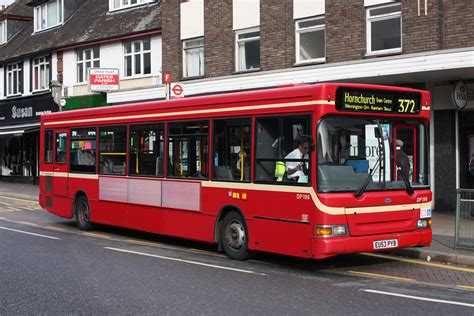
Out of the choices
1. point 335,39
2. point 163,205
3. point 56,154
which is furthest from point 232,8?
point 163,205

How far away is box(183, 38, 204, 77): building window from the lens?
21.8m

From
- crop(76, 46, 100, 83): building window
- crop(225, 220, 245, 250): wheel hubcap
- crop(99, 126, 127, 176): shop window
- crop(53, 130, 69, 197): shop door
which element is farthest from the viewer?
crop(76, 46, 100, 83): building window

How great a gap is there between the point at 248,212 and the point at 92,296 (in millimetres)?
3050

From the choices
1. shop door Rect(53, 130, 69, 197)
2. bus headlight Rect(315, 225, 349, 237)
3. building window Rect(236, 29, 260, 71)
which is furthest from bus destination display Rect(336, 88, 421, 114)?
building window Rect(236, 29, 260, 71)

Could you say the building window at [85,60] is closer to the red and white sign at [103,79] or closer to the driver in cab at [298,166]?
the red and white sign at [103,79]

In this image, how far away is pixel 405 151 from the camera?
9109 mm

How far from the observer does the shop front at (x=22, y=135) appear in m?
30.4

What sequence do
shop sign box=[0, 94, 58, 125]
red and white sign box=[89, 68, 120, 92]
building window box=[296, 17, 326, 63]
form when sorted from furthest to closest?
1. shop sign box=[0, 94, 58, 125]
2. red and white sign box=[89, 68, 120, 92]
3. building window box=[296, 17, 326, 63]

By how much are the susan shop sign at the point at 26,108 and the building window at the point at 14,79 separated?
591mm

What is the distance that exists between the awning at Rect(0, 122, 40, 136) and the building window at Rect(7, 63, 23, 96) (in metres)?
2.27

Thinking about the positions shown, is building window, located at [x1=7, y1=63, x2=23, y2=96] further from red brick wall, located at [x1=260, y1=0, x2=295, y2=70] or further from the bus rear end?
the bus rear end

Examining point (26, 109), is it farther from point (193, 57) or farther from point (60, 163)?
point (60, 163)

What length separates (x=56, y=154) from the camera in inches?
579

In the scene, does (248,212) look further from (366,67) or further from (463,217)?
(366,67)
